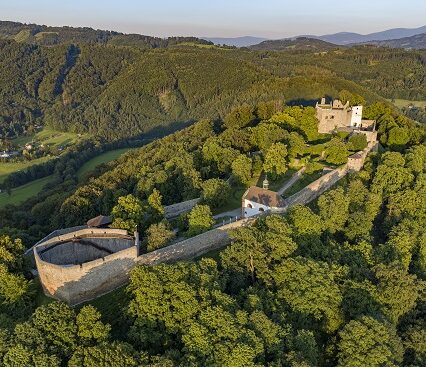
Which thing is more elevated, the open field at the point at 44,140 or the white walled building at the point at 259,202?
the white walled building at the point at 259,202

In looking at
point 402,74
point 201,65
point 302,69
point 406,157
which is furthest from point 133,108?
point 406,157

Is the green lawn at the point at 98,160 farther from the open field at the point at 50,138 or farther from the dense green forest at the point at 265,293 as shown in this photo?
the dense green forest at the point at 265,293

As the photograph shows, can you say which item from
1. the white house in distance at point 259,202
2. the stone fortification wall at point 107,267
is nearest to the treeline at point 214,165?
the white house in distance at point 259,202

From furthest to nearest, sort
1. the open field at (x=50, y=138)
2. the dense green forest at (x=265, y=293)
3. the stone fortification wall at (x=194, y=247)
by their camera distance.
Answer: the open field at (x=50, y=138) → the stone fortification wall at (x=194, y=247) → the dense green forest at (x=265, y=293)

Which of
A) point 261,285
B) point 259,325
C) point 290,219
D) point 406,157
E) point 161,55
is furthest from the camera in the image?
point 161,55

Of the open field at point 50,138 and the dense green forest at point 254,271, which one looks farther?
the open field at point 50,138

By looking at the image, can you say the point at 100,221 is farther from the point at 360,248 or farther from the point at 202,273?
the point at 360,248

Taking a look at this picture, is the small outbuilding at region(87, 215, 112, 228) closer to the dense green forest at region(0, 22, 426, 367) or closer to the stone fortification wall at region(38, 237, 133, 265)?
the dense green forest at region(0, 22, 426, 367)
